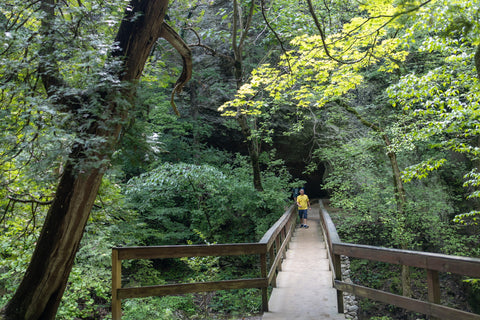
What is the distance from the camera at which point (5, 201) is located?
4.19 meters

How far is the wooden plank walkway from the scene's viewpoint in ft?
14.0

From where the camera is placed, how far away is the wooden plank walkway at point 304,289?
4281mm

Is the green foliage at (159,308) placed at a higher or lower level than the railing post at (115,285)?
lower

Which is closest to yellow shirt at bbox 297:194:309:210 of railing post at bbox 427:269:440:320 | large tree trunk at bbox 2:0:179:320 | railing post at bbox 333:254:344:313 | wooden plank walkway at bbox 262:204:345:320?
wooden plank walkway at bbox 262:204:345:320

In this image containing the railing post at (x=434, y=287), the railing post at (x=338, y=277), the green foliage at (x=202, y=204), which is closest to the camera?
the railing post at (x=434, y=287)

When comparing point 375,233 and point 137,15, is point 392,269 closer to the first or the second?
point 375,233

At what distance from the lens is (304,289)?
555 cm

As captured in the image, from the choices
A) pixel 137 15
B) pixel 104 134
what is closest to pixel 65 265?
pixel 104 134

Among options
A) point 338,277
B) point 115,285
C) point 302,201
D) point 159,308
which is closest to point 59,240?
point 115,285

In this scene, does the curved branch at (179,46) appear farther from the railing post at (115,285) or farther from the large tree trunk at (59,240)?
the railing post at (115,285)

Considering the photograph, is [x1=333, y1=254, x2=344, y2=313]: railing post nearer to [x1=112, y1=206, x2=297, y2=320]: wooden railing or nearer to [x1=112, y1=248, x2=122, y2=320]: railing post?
[x1=112, y1=206, x2=297, y2=320]: wooden railing

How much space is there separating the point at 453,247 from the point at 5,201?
11.9 meters

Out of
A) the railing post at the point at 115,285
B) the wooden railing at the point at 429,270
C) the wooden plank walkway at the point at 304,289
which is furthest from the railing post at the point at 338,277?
the railing post at the point at 115,285

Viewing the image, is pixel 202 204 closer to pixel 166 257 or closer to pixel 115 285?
pixel 115 285
